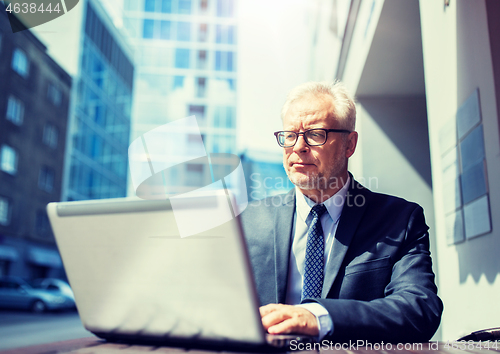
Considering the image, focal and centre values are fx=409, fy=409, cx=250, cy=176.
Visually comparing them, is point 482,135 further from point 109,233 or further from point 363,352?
point 109,233

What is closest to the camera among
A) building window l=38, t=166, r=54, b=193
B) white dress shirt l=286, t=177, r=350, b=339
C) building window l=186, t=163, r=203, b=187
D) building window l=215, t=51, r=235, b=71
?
white dress shirt l=286, t=177, r=350, b=339

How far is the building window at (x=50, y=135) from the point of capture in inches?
871

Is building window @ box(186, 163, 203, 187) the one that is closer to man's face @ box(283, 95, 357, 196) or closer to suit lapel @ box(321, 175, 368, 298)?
man's face @ box(283, 95, 357, 196)

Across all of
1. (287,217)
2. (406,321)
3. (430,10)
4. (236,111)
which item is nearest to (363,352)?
(406,321)

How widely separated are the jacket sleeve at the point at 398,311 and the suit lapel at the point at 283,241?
1.37 ft

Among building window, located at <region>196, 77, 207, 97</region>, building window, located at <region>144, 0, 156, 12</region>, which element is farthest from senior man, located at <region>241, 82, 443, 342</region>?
building window, located at <region>144, 0, 156, 12</region>

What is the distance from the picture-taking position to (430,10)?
2.56m

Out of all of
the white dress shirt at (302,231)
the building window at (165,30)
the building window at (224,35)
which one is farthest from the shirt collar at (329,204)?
the building window at (165,30)

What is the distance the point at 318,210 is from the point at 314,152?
0.30 m

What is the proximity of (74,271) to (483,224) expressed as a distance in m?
1.74

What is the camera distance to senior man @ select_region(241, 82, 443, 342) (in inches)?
45.4

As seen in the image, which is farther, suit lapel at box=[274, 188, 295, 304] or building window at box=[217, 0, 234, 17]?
building window at box=[217, 0, 234, 17]

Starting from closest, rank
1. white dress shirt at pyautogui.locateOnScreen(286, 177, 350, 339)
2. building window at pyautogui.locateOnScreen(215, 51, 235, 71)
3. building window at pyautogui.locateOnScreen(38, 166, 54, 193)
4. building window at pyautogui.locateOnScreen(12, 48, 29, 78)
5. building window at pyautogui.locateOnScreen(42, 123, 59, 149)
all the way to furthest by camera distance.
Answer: white dress shirt at pyautogui.locateOnScreen(286, 177, 350, 339) < building window at pyautogui.locateOnScreen(12, 48, 29, 78) < building window at pyautogui.locateOnScreen(38, 166, 54, 193) < building window at pyautogui.locateOnScreen(42, 123, 59, 149) < building window at pyautogui.locateOnScreen(215, 51, 235, 71)

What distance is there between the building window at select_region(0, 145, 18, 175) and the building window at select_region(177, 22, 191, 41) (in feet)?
58.5
